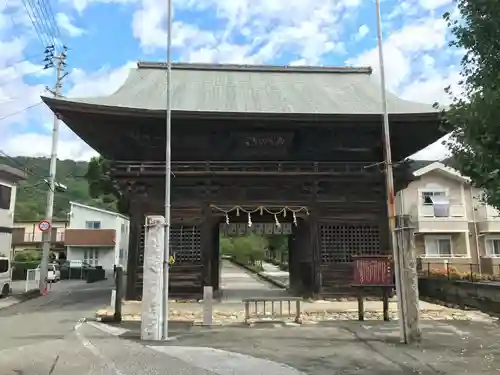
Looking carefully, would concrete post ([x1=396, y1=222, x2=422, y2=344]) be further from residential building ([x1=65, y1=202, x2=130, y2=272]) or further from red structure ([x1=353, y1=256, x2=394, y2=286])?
residential building ([x1=65, y1=202, x2=130, y2=272])

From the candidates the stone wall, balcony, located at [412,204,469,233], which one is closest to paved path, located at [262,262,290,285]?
the stone wall

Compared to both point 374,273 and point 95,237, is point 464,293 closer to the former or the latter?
point 374,273

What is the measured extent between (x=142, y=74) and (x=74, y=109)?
685 centimetres

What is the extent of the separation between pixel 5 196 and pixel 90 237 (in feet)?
67.8

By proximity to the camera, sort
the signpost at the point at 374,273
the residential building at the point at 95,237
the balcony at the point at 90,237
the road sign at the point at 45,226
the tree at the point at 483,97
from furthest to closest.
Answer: the residential building at the point at 95,237 < the balcony at the point at 90,237 < the road sign at the point at 45,226 < the signpost at the point at 374,273 < the tree at the point at 483,97

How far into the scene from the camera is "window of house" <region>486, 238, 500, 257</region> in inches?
1217

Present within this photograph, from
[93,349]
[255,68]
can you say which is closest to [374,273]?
[93,349]

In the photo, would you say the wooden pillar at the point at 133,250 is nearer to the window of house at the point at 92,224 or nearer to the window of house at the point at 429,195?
the window of house at the point at 429,195

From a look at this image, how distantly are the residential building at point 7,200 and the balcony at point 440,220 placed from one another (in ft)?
79.3

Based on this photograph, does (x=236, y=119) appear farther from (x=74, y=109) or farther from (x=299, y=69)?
(x=299, y=69)

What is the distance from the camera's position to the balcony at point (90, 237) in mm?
42531

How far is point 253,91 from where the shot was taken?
69.2ft

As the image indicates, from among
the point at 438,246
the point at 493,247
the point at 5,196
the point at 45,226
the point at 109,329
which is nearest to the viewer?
the point at 109,329

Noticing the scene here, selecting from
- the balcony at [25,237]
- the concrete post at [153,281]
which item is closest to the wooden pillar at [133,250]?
the concrete post at [153,281]
